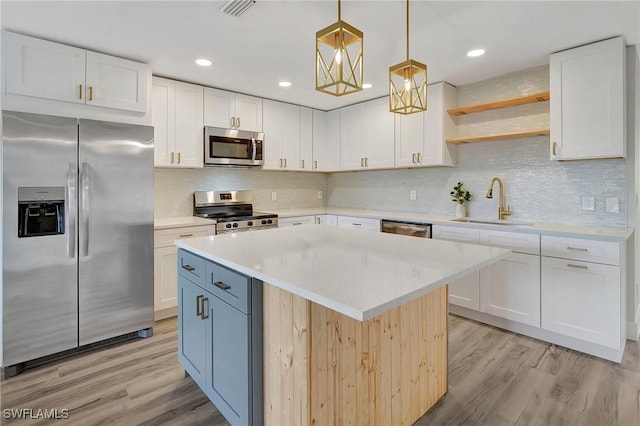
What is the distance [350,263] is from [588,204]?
8.45 feet

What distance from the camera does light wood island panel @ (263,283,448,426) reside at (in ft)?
4.25

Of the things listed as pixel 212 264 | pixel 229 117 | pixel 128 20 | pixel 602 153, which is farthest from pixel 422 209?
pixel 128 20

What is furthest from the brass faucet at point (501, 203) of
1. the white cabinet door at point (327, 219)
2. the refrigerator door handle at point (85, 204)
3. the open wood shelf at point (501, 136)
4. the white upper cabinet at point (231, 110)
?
the refrigerator door handle at point (85, 204)

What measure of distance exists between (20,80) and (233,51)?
1.48 meters

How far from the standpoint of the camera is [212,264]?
69.3 inches

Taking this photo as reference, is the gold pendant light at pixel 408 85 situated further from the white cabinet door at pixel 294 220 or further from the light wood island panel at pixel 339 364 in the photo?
the white cabinet door at pixel 294 220

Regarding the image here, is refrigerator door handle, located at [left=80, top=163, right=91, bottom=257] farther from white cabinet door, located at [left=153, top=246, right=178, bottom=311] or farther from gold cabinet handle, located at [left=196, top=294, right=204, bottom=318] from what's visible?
gold cabinet handle, located at [left=196, top=294, right=204, bottom=318]

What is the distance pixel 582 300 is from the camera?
99.2 inches

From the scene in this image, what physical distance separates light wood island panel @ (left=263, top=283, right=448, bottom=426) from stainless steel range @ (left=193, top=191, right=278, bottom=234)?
2.15 metres

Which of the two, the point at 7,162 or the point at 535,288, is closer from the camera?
the point at 7,162

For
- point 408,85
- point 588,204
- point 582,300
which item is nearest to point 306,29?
point 408,85

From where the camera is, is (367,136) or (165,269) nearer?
(165,269)

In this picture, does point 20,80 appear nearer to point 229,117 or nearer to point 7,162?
point 7,162

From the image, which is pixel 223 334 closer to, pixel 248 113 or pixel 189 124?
pixel 189 124
